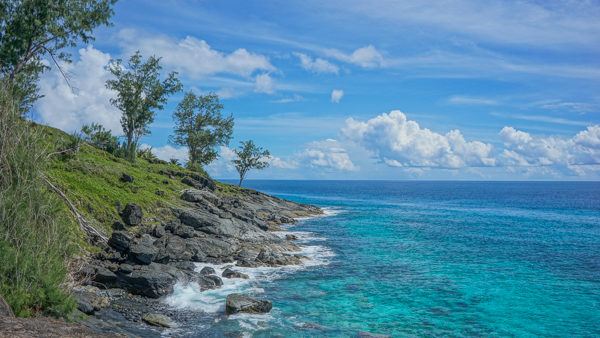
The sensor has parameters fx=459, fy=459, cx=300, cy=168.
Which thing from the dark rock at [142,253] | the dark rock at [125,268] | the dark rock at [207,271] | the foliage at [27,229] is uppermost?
the foliage at [27,229]

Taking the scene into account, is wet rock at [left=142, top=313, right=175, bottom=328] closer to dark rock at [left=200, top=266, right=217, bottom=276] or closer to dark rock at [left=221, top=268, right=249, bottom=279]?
dark rock at [left=200, top=266, right=217, bottom=276]

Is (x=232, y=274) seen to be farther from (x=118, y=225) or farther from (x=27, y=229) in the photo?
(x=27, y=229)

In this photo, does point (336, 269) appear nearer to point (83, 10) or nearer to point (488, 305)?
point (488, 305)

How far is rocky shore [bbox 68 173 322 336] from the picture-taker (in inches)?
933

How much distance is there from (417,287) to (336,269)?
7835 millimetres

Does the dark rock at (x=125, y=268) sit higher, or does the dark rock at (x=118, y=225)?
the dark rock at (x=118, y=225)

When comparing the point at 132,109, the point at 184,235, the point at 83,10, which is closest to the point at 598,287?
the point at 184,235

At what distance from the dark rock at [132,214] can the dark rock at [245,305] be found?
17.3m

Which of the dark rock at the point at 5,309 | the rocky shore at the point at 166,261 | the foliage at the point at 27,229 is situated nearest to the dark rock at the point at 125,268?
the rocky shore at the point at 166,261

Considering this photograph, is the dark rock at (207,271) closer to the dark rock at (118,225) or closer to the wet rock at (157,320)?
the dark rock at (118,225)

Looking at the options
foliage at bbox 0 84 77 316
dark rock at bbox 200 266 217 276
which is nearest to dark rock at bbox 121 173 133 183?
dark rock at bbox 200 266 217 276

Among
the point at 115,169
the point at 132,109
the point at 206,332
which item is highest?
the point at 132,109

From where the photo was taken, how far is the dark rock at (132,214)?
133ft

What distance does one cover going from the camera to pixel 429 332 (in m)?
25.0
